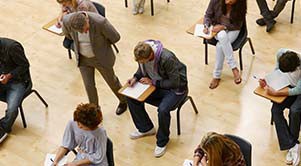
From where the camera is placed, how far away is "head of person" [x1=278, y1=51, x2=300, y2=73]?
4.86 metres

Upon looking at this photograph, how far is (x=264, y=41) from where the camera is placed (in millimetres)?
6664

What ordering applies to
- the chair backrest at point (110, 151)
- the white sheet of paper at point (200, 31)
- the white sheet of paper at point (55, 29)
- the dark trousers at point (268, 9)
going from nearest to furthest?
1. the chair backrest at point (110, 151)
2. the white sheet of paper at point (200, 31)
3. the white sheet of paper at point (55, 29)
4. the dark trousers at point (268, 9)

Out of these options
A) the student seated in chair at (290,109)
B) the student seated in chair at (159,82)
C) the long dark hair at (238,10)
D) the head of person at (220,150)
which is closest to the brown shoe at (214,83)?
the long dark hair at (238,10)

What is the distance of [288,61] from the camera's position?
4.85 metres

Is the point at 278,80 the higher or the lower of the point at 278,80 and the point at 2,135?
the higher

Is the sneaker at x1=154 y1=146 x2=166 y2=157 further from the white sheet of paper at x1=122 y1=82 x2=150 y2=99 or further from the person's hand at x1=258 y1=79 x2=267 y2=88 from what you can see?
the person's hand at x1=258 y1=79 x2=267 y2=88

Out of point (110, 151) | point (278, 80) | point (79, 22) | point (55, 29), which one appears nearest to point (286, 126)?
point (278, 80)

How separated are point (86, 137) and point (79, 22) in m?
1.07

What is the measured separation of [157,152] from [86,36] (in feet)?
4.21

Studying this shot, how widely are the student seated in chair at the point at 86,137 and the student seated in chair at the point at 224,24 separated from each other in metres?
1.99

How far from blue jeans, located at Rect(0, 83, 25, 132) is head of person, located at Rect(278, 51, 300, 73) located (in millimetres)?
2525

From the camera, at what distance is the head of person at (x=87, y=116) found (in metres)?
4.27

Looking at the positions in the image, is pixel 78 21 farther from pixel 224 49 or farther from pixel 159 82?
pixel 224 49

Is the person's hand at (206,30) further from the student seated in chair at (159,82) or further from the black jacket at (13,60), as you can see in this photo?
the black jacket at (13,60)
